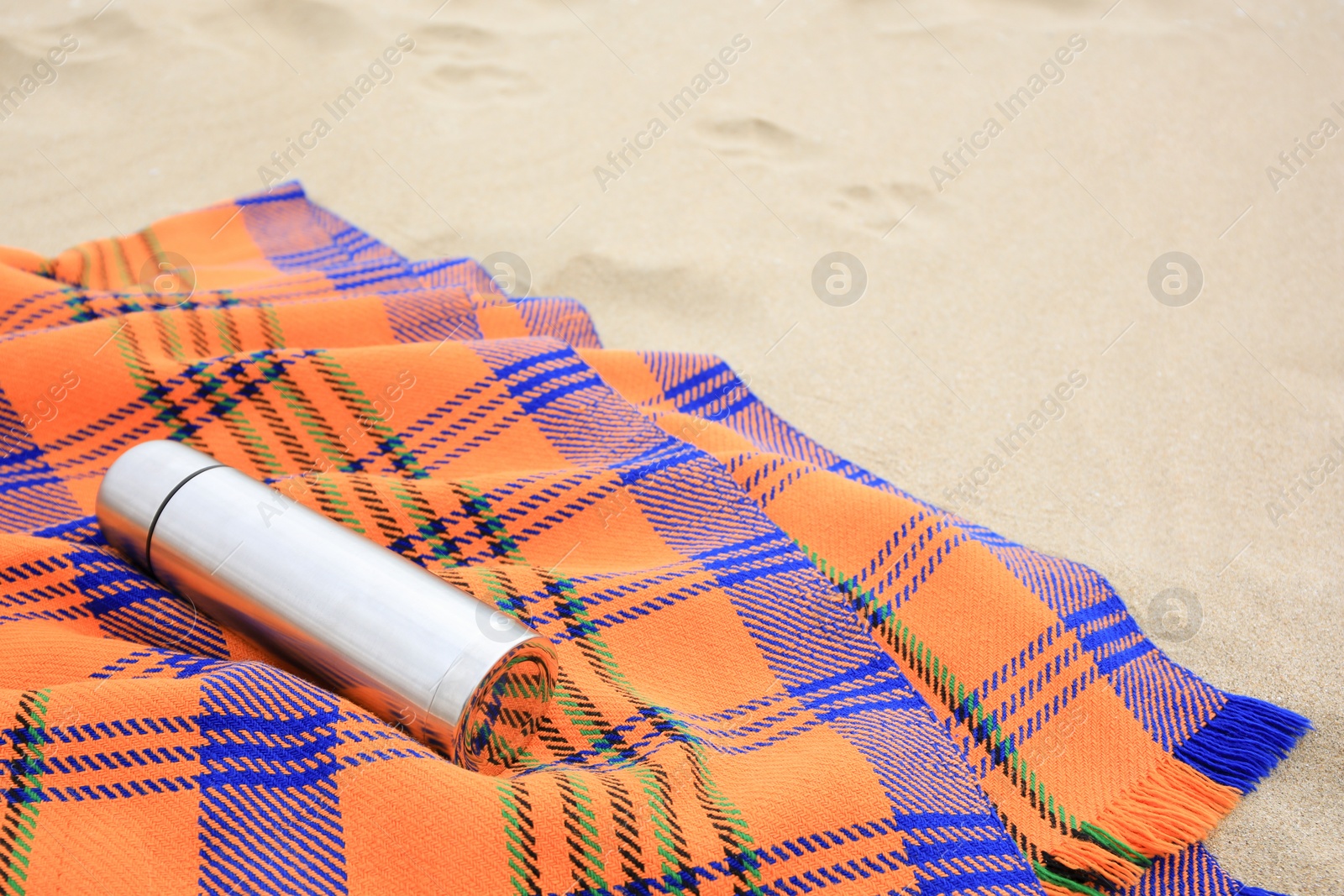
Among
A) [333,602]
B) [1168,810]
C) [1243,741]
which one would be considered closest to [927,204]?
[1243,741]

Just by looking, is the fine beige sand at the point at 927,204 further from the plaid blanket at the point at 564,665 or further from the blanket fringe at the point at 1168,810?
the plaid blanket at the point at 564,665

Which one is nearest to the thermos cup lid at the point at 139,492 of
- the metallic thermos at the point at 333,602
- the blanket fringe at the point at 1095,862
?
the metallic thermos at the point at 333,602

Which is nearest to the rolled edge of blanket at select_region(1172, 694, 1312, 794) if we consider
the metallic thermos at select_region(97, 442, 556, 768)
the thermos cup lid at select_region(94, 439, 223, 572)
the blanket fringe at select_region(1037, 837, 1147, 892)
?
the blanket fringe at select_region(1037, 837, 1147, 892)

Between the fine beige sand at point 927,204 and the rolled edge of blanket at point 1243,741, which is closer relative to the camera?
the rolled edge of blanket at point 1243,741

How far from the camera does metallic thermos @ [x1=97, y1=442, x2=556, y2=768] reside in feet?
2.99

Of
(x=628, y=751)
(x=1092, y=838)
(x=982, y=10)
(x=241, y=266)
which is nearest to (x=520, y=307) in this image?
(x=241, y=266)

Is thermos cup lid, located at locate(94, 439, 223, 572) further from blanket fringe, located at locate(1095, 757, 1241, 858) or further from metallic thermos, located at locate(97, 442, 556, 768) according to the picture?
blanket fringe, located at locate(1095, 757, 1241, 858)

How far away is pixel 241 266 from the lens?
6.26 feet

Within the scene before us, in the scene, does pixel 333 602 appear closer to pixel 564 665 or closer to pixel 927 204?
pixel 564 665

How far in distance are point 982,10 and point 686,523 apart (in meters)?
2.58

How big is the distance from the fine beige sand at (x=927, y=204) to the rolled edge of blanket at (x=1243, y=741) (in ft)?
0.13

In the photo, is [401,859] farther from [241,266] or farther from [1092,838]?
[241,266]

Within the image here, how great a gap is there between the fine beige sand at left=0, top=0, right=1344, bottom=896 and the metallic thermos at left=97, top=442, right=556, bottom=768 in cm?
89

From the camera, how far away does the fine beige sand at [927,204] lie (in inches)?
65.6
